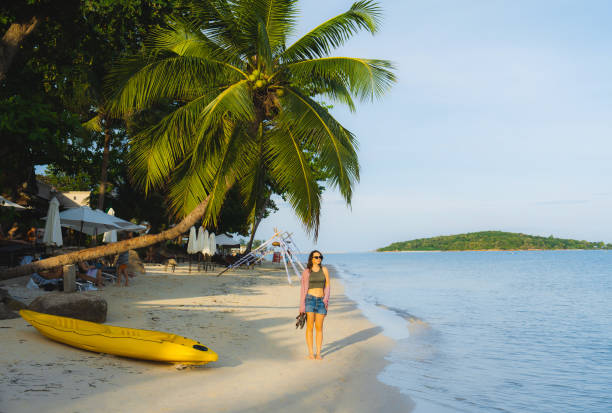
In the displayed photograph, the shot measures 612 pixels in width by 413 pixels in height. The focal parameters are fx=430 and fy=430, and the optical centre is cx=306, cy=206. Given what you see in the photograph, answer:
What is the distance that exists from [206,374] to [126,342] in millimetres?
1116

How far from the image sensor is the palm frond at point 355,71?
29.2ft

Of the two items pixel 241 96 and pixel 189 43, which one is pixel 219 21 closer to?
pixel 189 43

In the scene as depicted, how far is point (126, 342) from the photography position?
5578mm

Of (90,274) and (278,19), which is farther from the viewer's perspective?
(90,274)

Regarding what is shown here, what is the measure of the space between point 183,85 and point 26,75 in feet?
10.8

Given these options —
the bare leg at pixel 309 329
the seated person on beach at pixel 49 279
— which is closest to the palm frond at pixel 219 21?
the bare leg at pixel 309 329

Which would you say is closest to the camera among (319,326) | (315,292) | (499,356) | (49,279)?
(315,292)

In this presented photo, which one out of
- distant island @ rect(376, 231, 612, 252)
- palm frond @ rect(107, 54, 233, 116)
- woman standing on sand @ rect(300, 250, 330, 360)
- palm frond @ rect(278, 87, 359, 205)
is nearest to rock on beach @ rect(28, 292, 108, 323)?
woman standing on sand @ rect(300, 250, 330, 360)

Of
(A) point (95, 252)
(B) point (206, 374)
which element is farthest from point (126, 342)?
(A) point (95, 252)

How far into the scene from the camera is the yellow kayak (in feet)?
18.1

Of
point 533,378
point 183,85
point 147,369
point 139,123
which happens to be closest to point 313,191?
point 183,85

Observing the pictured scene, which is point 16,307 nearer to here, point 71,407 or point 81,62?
point 71,407

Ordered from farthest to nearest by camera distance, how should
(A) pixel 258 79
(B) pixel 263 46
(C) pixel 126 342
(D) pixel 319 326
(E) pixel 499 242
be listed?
(E) pixel 499 242 → (A) pixel 258 79 → (B) pixel 263 46 → (D) pixel 319 326 → (C) pixel 126 342

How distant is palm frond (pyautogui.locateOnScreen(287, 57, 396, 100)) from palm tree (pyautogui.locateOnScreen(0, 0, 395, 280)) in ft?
0.07
